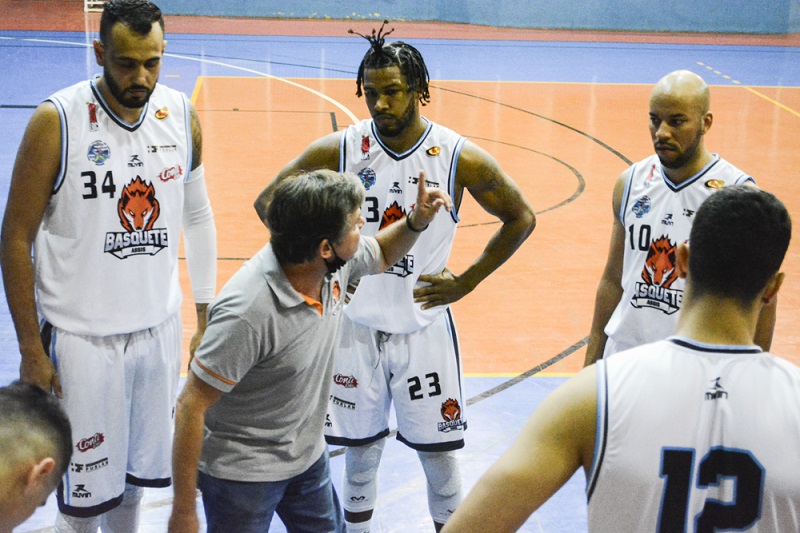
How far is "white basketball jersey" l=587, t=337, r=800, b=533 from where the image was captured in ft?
6.83

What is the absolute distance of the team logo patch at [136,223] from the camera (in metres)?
3.76

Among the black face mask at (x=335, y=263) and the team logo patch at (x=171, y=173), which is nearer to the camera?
the black face mask at (x=335, y=263)

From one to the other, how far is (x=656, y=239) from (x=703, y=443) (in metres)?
2.05

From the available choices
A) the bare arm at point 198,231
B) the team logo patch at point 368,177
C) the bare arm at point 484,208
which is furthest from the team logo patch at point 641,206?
the bare arm at point 198,231

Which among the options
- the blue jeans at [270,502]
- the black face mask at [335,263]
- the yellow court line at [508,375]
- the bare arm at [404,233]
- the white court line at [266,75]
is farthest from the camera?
the white court line at [266,75]

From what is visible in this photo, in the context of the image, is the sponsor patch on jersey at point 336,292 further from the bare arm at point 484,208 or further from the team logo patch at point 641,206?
the team logo patch at point 641,206

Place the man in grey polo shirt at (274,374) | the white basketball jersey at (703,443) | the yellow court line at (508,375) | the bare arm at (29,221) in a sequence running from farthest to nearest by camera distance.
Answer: the yellow court line at (508,375)
the bare arm at (29,221)
the man in grey polo shirt at (274,374)
the white basketball jersey at (703,443)

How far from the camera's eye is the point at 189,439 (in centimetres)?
305

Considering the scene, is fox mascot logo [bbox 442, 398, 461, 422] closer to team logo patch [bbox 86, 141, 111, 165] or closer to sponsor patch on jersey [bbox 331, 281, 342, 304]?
sponsor patch on jersey [bbox 331, 281, 342, 304]

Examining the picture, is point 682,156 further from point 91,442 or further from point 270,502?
point 91,442

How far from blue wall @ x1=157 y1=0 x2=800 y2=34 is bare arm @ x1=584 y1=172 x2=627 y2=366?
853 inches

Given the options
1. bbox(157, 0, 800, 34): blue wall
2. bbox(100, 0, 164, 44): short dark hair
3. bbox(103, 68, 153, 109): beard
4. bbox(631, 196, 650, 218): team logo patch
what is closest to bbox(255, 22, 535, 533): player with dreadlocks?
bbox(631, 196, 650, 218): team logo patch

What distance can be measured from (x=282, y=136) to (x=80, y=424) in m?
9.09

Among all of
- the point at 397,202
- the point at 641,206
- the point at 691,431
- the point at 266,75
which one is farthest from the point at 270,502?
the point at 266,75
